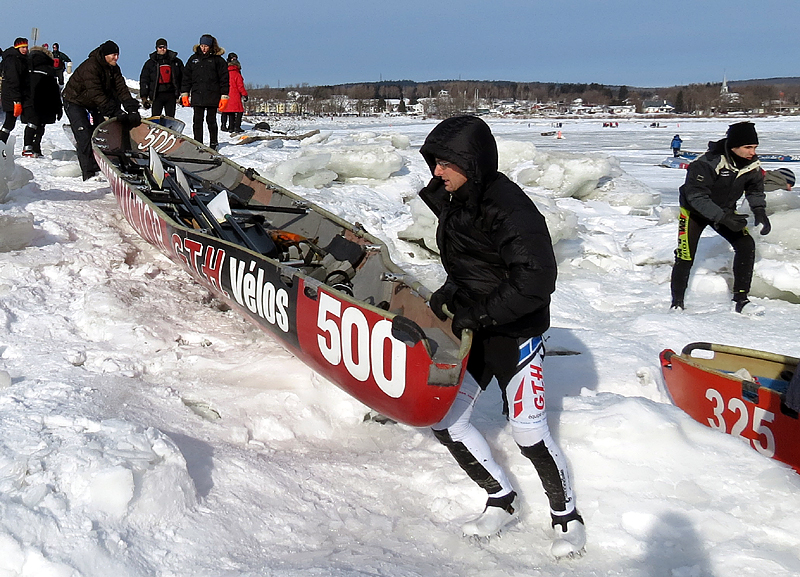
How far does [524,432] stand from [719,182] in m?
3.77

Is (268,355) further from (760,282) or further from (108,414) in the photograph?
(760,282)

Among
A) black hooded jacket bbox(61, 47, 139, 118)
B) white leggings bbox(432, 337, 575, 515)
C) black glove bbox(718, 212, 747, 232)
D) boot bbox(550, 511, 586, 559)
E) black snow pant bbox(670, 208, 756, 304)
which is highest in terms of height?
black hooded jacket bbox(61, 47, 139, 118)

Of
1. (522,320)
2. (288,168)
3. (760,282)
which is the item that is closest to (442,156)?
(522,320)

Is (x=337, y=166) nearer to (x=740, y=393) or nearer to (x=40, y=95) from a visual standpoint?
(x=40, y=95)

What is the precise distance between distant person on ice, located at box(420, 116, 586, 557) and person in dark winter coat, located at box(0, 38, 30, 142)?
7.48 metres

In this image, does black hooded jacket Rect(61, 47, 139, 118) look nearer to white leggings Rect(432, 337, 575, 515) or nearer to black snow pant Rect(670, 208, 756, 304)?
black snow pant Rect(670, 208, 756, 304)

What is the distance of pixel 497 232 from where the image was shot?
8.02ft

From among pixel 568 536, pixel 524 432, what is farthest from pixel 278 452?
pixel 568 536

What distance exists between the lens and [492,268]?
2.61 m

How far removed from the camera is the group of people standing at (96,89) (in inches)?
294

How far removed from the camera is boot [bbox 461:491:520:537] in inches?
108

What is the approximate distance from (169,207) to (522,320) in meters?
4.41

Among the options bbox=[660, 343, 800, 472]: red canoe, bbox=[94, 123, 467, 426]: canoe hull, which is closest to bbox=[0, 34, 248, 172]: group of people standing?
bbox=[94, 123, 467, 426]: canoe hull

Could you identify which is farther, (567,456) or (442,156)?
(567,456)
